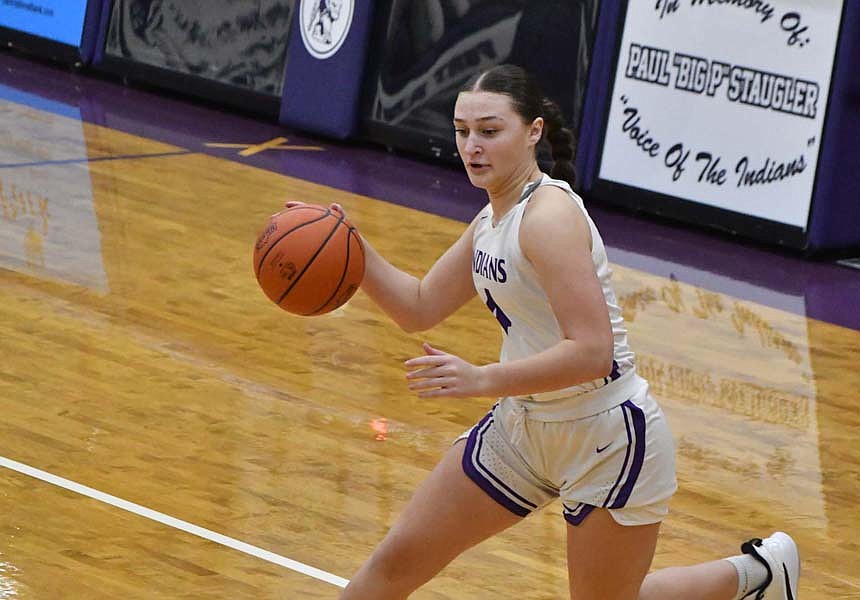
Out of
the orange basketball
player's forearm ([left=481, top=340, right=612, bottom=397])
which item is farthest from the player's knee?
the orange basketball

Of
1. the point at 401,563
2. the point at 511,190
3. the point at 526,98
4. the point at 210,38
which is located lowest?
the point at 210,38

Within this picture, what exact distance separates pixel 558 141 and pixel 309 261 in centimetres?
75

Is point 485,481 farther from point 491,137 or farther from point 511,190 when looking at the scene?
point 491,137

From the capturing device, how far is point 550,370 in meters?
3.70

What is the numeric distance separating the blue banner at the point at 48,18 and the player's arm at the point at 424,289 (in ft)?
32.9

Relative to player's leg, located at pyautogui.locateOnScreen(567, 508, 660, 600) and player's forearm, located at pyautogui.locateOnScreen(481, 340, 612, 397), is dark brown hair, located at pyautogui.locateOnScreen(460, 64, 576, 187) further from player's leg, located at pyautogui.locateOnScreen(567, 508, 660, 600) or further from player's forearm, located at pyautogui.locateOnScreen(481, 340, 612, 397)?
player's leg, located at pyautogui.locateOnScreen(567, 508, 660, 600)

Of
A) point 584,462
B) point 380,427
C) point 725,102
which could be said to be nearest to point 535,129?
point 584,462

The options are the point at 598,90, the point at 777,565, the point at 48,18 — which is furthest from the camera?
the point at 48,18

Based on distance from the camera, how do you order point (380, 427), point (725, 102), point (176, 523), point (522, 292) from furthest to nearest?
point (725, 102) < point (380, 427) < point (176, 523) < point (522, 292)

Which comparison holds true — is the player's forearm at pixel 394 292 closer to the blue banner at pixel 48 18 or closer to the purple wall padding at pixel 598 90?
the purple wall padding at pixel 598 90

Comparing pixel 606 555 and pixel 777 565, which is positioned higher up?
pixel 606 555

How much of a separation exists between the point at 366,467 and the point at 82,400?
1260mm

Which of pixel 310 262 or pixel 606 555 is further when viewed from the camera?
pixel 310 262

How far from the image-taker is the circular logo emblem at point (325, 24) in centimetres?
1211
